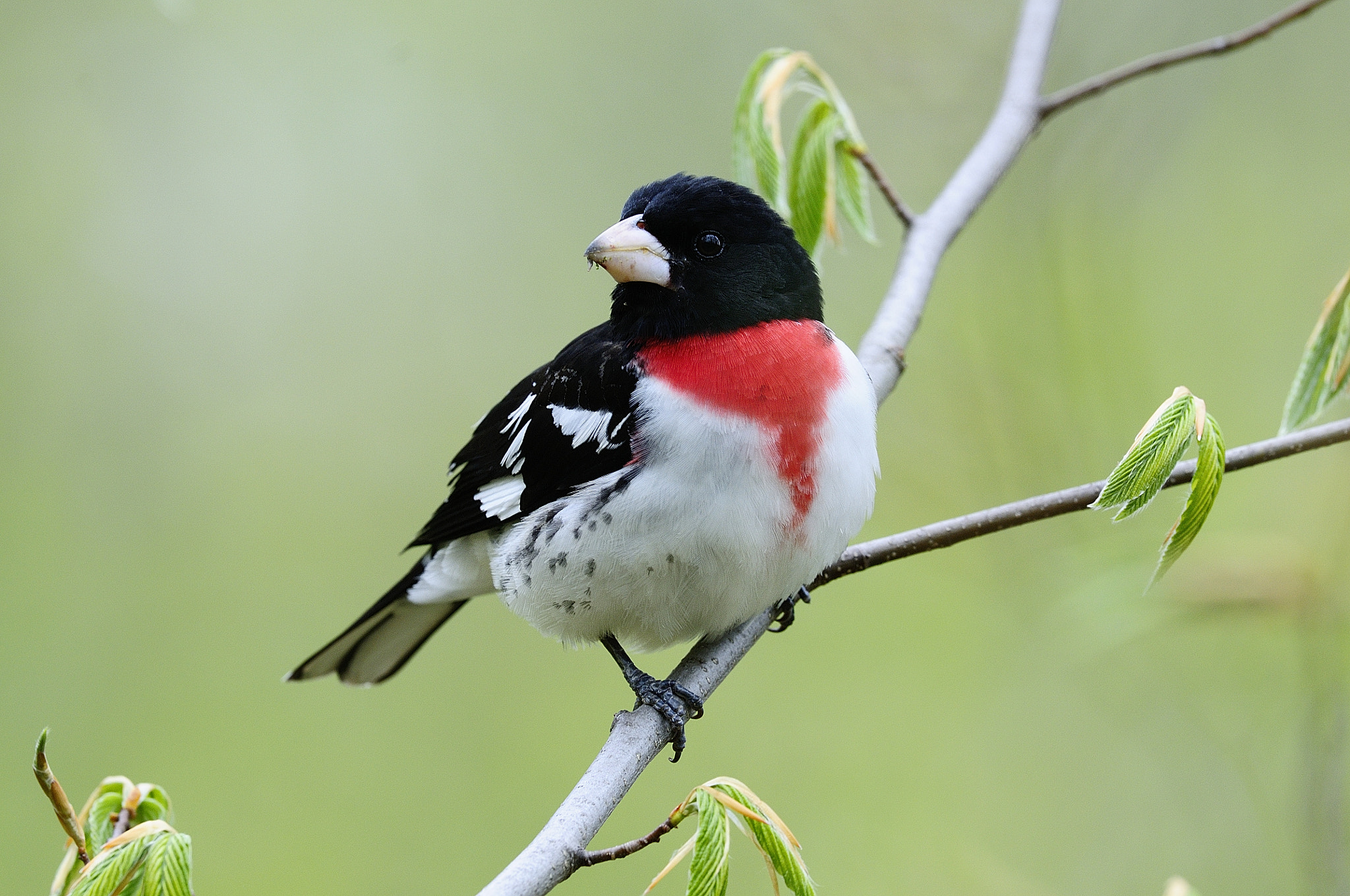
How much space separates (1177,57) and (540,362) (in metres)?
3.58

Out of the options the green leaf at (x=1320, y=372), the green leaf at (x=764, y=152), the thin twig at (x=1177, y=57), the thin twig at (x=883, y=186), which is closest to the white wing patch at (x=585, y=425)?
the green leaf at (x=764, y=152)

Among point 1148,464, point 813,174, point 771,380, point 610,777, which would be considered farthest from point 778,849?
point 813,174

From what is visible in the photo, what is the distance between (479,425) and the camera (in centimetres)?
282

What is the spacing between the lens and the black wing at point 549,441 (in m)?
2.22

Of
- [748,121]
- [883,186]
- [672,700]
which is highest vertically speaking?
[748,121]

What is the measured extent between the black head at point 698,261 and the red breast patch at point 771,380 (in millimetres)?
40

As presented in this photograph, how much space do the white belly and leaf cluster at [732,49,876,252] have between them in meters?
0.29

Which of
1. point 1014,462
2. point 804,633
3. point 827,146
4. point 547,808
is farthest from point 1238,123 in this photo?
point 547,808

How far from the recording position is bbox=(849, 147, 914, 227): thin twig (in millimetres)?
2498

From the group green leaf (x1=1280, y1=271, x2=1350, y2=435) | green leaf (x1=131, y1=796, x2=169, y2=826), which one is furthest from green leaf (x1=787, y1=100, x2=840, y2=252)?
green leaf (x1=131, y1=796, x2=169, y2=826)

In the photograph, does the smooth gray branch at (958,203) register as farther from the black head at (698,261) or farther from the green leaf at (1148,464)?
the green leaf at (1148,464)

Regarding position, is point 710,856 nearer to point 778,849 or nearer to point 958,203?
point 778,849

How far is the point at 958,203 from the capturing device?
8.84ft

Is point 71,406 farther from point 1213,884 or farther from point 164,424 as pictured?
point 1213,884
